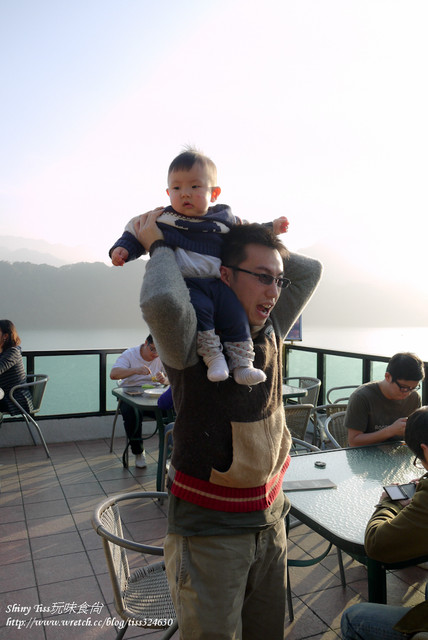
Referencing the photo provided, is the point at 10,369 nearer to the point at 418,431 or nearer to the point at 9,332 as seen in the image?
the point at 9,332

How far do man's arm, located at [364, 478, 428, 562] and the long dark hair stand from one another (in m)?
4.60

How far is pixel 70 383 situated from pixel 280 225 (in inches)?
213

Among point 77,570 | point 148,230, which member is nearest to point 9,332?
point 77,570

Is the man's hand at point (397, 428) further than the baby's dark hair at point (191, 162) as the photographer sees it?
Yes

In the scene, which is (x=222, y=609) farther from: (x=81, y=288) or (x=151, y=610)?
(x=81, y=288)

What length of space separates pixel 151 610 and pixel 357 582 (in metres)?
1.50

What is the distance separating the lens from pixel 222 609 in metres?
0.95

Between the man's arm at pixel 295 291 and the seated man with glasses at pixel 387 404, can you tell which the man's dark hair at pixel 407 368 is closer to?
the seated man with glasses at pixel 387 404

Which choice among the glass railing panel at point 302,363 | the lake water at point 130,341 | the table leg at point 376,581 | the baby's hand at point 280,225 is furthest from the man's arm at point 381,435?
the glass railing panel at point 302,363

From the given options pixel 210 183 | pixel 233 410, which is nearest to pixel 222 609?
pixel 233 410

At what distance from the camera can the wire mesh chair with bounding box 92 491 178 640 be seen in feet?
4.96

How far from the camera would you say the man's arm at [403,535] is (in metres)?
1.38

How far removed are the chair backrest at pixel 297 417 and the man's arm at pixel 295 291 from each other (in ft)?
6.94

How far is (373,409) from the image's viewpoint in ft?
9.12
